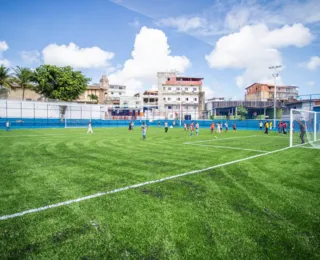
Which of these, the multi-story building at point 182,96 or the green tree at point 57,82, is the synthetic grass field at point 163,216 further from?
the multi-story building at point 182,96

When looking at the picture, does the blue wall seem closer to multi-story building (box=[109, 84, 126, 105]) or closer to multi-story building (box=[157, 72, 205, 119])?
multi-story building (box=[157, 72, 205, 119])

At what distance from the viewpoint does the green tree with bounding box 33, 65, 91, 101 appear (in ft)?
178

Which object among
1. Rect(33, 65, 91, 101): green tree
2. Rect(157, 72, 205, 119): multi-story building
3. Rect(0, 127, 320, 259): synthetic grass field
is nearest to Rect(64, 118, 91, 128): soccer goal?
Rect(33, 65, 91, 101): green tree

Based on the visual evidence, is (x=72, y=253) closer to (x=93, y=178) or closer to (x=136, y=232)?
(x=136, y=232)

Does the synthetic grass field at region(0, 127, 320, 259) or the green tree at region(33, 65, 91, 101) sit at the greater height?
the green tree at region(33, 65, 91, 101)

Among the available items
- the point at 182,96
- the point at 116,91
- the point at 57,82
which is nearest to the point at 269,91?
the point at 182,96

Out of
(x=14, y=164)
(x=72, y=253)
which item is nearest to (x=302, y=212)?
(x=72, y=253)

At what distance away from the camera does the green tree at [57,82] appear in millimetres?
54213

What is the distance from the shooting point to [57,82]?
55.2m

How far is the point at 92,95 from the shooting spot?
291ft

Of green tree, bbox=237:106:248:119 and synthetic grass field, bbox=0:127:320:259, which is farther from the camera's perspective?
green tree, bbox=237:106:248:119

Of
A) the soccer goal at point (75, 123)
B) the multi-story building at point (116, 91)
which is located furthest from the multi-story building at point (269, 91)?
the soccer goal at point (75, 123)

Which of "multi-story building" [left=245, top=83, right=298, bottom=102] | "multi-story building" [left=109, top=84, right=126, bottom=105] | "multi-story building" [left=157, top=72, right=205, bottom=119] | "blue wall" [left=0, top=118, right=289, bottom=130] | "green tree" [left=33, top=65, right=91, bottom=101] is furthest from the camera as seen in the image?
"multi-story building" [left=109, top=84, right=126, bottom=105]

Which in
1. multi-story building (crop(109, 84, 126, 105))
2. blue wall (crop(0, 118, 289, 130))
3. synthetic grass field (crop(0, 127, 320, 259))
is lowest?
synthetic grass field (crop(0, 127, 320, 259))
